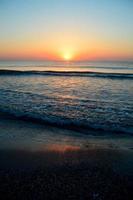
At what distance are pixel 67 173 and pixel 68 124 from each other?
3.46 m

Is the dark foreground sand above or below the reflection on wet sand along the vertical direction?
above

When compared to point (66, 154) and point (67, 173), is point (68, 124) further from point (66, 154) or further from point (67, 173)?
point (67, 173)

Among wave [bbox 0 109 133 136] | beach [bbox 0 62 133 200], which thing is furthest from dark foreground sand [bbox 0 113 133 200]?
wave [bbox 0 109 133 136]

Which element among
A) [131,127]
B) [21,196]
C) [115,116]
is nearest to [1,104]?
[115,116]

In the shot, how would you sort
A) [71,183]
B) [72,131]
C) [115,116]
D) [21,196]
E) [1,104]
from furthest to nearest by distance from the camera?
[1,104]
[115,116]
[72,131]
[71,183]
[21,196]

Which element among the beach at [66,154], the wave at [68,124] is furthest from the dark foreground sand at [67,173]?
the wave at [68,124]

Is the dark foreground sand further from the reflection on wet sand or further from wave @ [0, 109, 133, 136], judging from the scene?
wave @ [0, 109, 133, 136]

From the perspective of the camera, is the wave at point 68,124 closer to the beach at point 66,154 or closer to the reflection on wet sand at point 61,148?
the beach at point 66,154

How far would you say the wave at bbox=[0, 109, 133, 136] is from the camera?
6496mm

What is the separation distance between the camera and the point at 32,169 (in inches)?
157

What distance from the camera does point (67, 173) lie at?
3.84m

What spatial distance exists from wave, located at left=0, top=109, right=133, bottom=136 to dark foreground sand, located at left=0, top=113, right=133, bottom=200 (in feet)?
4.56

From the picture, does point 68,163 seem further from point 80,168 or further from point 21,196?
point 21,196

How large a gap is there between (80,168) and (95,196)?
91 centimetres
